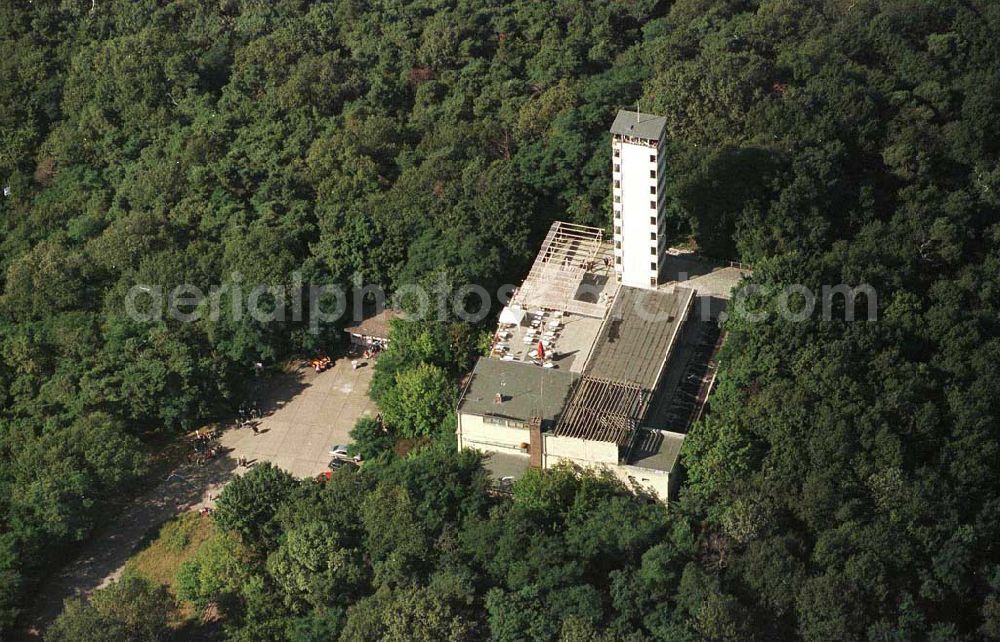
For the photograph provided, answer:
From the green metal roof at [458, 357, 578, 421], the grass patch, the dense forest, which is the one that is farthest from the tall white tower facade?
the grass patch

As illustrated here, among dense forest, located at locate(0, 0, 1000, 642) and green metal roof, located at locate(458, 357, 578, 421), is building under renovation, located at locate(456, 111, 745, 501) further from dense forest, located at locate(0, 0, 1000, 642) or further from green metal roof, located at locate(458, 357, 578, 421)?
dense forest, located at locate(0, 0, 1000, 642)

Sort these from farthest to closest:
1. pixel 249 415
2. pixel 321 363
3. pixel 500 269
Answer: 1. pixel 321 363
2. pixel 500 269
3. pixel 249 415

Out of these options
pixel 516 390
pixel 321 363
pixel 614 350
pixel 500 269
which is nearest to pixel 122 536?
pixel 321 363

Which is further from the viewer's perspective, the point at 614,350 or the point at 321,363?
the point at 321,363

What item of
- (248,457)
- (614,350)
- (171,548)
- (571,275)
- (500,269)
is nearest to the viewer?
(171,548)

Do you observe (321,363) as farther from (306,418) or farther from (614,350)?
(614,350)

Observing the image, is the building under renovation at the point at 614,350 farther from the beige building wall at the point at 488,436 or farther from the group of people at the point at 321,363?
the group of people at the point at 321,363

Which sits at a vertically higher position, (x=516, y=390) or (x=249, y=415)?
(x=516, y=390)

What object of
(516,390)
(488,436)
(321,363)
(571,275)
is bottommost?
(321,363)
